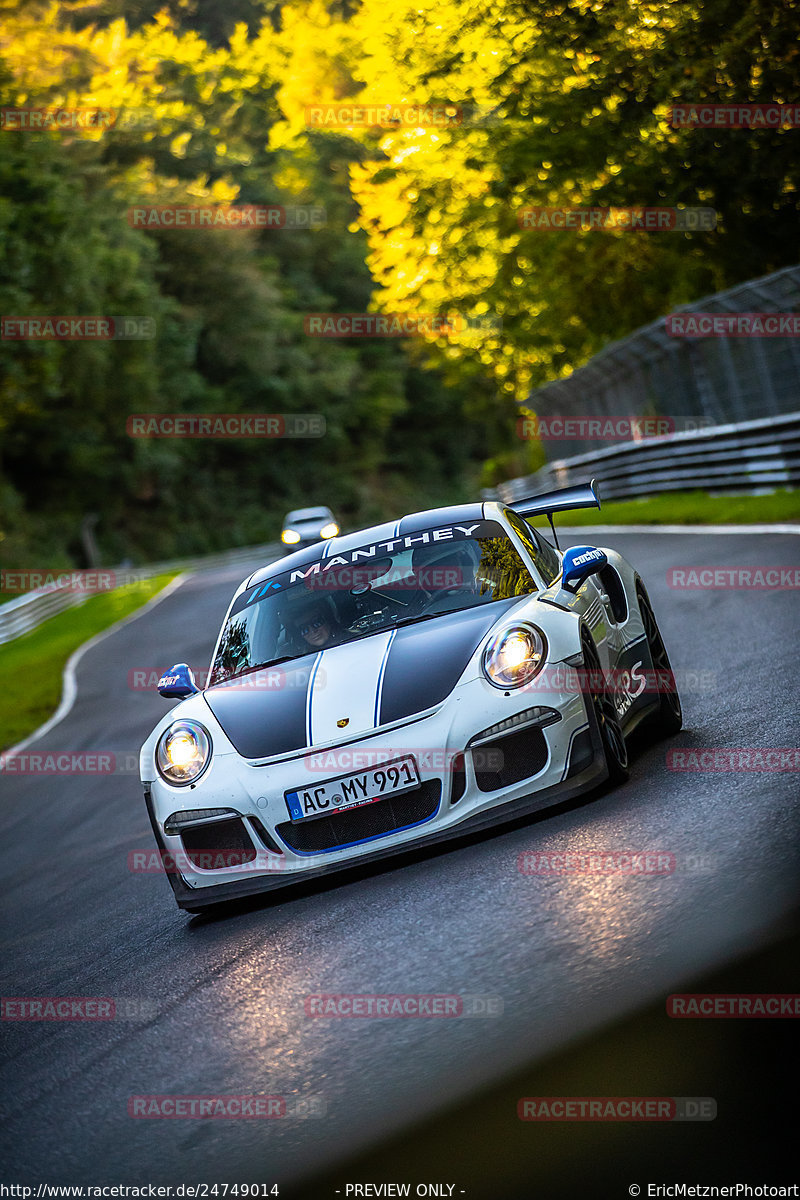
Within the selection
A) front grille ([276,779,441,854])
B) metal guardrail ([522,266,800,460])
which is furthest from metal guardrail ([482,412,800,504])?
front grille ([276,779,441,854])

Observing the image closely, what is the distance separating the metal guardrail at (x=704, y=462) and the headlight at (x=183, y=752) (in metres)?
7.22

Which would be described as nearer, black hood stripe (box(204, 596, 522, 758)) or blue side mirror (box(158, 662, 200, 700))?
black hood stripe (box(204, 596, 522, 758))

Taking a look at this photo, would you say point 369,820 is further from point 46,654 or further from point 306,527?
point 306,527

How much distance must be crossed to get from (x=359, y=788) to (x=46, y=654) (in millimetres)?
22658

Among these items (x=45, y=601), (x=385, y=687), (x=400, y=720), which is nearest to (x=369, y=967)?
(x=400, y=720)

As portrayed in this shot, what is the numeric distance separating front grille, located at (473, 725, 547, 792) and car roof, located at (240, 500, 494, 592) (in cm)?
175

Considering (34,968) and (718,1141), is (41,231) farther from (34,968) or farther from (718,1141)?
(718,1141)

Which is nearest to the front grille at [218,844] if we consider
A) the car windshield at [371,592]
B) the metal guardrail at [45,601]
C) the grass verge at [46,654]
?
the car windshield at [371,592]

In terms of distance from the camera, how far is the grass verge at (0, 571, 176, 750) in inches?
730

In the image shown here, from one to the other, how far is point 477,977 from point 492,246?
36.5 meters

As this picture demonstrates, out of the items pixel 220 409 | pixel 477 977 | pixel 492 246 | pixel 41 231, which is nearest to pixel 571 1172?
pixel 477 977

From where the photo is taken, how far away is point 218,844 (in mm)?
5613

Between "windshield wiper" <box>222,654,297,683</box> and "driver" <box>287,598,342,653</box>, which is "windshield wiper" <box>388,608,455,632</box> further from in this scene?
"windshield wiper" <box>222,654,297,683</box>

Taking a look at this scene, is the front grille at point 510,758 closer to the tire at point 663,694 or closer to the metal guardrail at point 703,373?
the tire at point 663,694
